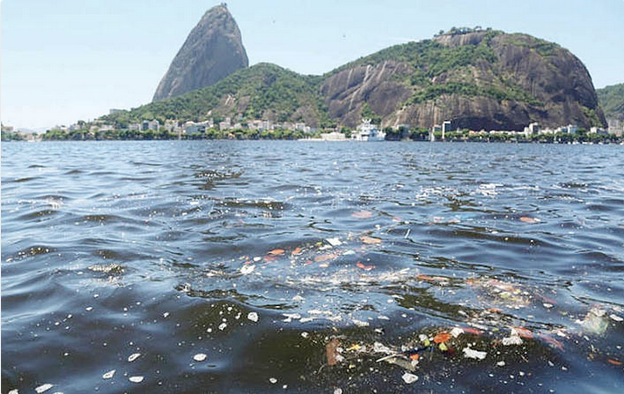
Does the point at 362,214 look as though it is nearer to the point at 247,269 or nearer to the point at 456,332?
the point at 247,269

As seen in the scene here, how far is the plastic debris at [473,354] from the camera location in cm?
411

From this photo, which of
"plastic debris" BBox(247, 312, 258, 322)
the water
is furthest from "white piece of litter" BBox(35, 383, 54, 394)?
"plastic debris" BBox(247, 312, 258, 322)

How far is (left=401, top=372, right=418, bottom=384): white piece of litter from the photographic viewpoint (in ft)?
12.1

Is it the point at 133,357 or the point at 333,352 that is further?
the point at 333,352

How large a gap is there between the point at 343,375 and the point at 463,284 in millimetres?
3238

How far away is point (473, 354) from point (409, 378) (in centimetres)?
91

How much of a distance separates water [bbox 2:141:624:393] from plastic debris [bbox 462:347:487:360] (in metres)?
0.06

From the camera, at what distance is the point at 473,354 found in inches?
164

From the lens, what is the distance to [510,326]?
4777 mm

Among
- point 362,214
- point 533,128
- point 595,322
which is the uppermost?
point 533,128

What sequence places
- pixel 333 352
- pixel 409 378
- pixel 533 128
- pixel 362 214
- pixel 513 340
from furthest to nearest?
pixel 533 128 → pixel 362 214 → pixel 513 340 → pixel 333 352 → pixel 409 378

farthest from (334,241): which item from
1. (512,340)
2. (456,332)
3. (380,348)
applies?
(512,340)

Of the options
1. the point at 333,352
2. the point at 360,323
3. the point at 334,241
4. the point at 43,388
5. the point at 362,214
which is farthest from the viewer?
the point at 362,214

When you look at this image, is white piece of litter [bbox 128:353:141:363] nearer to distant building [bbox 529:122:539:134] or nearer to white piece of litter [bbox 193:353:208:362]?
white piece of litter [bbox 193:353:208:362]
